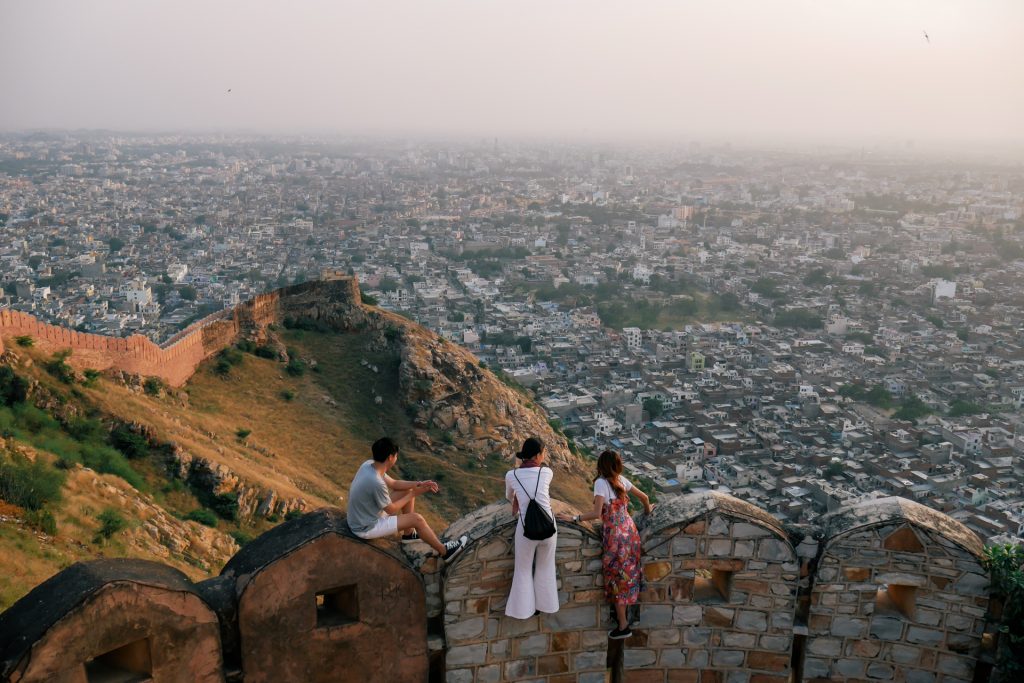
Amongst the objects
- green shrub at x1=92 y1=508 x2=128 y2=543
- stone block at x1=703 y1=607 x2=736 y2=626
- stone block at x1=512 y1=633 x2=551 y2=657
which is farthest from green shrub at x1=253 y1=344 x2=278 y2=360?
stone block at x1=703 y1=607 x2=736 y2=626

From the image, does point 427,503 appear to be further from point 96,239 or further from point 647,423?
point 96,239

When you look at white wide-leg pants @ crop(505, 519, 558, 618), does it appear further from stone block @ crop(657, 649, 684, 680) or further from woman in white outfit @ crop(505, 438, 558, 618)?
stone block @ crop(657, 649, 684, 680)

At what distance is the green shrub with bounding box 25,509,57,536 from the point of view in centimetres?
639

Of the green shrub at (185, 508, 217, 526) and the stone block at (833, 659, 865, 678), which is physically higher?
the stone block at (833, 659, 865, 678)

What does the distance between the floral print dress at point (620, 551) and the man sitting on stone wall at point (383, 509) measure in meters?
0.57

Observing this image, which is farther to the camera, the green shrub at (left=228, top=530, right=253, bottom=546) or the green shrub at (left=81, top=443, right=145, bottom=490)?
the green shrub at (left=228, top=530, right=253, bottom=546)

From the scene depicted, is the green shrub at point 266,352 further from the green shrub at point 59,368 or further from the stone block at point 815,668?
the stone block at point 815,668

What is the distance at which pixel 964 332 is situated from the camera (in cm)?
4122

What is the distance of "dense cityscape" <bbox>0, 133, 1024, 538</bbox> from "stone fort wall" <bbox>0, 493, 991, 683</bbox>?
6.03ft

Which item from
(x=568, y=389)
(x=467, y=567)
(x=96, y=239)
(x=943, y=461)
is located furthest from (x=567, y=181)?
(x=467, y=567)

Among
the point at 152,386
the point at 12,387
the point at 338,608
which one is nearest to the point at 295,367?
the point at 152,386

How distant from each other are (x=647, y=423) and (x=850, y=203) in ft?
205

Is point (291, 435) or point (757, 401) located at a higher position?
point (291, 435)

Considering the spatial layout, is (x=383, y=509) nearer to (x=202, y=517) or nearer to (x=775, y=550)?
(x=775, y=550)
